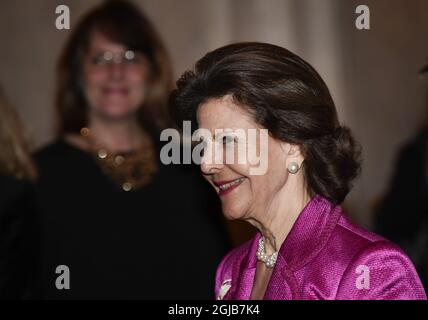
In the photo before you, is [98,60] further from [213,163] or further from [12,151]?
[213,163]

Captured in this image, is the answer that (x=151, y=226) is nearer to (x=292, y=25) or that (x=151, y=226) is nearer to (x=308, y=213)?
Answer: (x=292, y=25)

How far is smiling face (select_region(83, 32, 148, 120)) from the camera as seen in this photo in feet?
8.50

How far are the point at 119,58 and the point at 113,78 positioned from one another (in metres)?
0.08

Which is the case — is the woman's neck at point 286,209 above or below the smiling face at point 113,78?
below

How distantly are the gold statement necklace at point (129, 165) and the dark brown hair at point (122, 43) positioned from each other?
10cm

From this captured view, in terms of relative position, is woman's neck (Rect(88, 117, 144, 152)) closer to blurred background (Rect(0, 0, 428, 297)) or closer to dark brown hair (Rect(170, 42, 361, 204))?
blurred background (Rect(0, 0, 428, 297))

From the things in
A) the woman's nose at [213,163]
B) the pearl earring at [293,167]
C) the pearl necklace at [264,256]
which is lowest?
the pearl necklace at [264,256]

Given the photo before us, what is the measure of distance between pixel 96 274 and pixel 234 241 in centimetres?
54

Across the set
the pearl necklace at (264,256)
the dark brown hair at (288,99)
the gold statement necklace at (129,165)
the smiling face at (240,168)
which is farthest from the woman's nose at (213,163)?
the gold statement necklace at (129,165)

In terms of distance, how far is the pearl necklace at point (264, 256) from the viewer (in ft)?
4.90

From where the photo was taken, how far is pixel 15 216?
2393 millimetres

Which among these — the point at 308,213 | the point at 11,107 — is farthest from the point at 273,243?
the point at 11,107

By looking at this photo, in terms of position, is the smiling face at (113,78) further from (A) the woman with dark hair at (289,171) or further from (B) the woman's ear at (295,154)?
(B) the woman's ear at (295,154)

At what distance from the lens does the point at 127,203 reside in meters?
2.53
